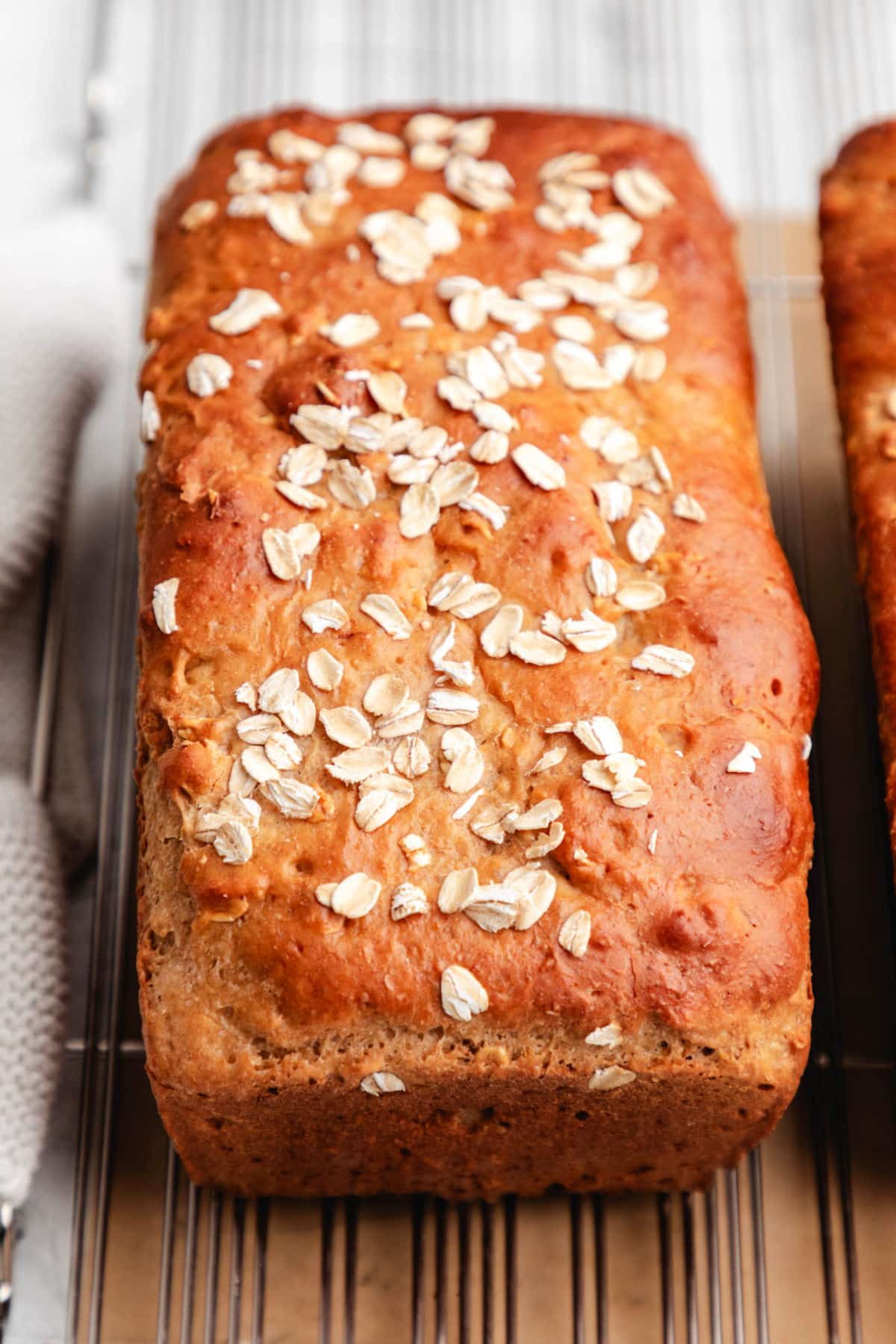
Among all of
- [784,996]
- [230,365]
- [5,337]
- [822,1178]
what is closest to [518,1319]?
[822,1178]

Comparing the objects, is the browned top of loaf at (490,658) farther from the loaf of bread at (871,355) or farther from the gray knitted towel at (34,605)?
the gray knitted towel at (34,605)

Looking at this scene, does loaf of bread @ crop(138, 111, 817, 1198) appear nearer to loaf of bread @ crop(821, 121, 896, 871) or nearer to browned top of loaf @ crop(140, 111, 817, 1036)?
browned top of loaf @ crop(140, 111, 817, 1036)

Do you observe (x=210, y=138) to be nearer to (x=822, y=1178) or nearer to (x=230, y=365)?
(x=230, y=365)

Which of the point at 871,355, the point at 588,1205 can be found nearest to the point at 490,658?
the point at 871,355

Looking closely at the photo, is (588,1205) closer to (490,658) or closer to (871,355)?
(490,658)

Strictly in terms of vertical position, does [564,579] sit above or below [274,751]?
above

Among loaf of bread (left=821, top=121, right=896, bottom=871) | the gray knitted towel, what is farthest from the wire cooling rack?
loaf of bread (left=821, top=121, right=896, bottom=871)

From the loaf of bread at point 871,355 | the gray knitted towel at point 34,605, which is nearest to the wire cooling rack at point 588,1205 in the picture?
the gray knitted towel at point 34,605
